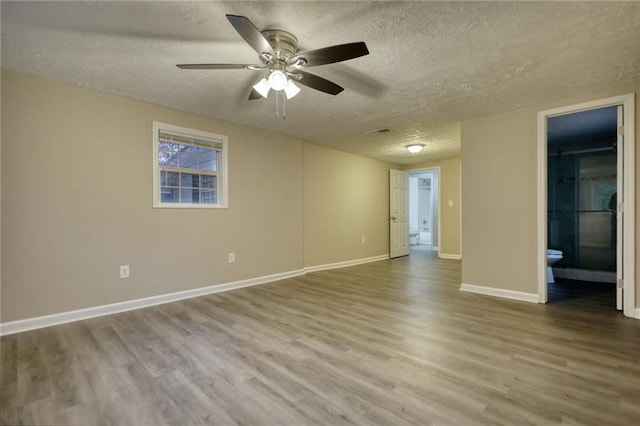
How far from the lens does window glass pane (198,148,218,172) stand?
160 inches

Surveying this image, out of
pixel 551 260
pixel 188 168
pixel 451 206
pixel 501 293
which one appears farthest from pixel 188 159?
pixel 451 206

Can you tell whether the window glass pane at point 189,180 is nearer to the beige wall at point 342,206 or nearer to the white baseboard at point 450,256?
the beige wall at point 342,206

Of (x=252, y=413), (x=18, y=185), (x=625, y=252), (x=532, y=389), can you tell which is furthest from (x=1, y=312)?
(x=625, y=252)

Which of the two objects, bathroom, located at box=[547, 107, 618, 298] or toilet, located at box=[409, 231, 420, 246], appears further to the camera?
A: toilet, located at box=[409, 231, 420, 246]

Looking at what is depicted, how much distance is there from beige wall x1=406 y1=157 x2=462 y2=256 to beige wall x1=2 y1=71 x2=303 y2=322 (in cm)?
491

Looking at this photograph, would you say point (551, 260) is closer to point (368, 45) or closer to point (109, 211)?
point (368, 45)

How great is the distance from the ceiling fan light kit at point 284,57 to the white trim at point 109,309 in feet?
8.71

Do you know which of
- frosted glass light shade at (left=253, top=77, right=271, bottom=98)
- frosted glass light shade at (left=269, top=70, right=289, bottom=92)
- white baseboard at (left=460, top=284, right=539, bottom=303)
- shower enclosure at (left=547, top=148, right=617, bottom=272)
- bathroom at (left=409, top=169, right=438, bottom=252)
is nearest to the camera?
frosted glass light shade at (left=269, top=70, right=289, bottom=92)

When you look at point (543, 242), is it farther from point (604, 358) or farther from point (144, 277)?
point (144, 277)

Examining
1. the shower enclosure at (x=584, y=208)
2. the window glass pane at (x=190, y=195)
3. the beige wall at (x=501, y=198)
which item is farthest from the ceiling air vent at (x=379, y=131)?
the shower enclosure at (x=584, y=208)

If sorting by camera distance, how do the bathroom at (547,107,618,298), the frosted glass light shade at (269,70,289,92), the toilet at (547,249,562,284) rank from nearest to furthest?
the frosted glass light shade at (269,70,289,92) < the toilet at (547,249,562,284) < the bathroom at (547,107,618,298)

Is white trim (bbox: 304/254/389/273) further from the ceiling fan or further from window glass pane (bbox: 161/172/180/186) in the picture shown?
the ceiling fan

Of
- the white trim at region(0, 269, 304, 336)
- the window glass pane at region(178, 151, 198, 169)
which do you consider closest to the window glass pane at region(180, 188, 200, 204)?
the window glass pane at region(178, 151, 198, 169)

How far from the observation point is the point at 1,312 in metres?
2.64
